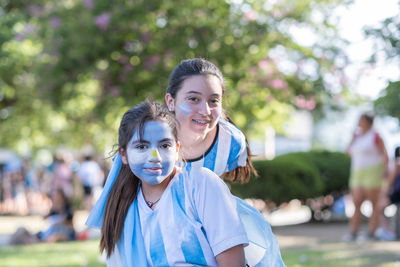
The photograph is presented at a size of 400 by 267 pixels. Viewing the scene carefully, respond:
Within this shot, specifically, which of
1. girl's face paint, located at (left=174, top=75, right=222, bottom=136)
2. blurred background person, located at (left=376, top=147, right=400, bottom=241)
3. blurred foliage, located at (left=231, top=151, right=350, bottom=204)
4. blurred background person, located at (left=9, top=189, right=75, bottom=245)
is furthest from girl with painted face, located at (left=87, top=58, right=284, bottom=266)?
blurred background person, located at (left=9, top=189, right=75, bottom=245)

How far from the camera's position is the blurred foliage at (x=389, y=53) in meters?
5.12

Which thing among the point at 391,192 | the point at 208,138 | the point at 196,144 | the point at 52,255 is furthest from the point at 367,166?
the point at 196,144

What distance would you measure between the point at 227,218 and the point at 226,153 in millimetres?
973

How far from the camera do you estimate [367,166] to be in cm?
807

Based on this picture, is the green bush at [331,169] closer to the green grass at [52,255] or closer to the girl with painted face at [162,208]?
the green grass at [52,255]

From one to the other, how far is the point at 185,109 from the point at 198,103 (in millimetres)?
77

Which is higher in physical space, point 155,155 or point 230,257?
point 155,155

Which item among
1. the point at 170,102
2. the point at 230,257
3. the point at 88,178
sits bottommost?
the point at 88,178

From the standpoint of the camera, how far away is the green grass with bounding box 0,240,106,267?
659 cm

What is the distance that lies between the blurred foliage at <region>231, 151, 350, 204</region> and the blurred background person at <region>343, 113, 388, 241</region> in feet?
5.75

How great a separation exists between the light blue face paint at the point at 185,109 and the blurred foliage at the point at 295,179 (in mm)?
6636

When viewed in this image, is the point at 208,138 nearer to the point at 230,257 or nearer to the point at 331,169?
the point at 230,257

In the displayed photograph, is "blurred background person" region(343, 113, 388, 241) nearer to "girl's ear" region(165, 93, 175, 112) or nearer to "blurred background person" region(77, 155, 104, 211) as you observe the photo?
"girl's ear" region(165, 93, 175, 112)

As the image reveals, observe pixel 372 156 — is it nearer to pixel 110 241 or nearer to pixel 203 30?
pixel 203 30
